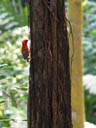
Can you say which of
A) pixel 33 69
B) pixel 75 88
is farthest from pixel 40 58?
pixel 75 88

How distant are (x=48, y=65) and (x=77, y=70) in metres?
0.68

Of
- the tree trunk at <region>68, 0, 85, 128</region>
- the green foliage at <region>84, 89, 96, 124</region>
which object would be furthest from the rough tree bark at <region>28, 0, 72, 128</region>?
the green foliage at <region>84, 89, 96, 124</region>

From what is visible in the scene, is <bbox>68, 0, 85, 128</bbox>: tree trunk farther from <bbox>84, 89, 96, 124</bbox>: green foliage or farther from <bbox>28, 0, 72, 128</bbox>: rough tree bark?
<bbox>84, 89, 96, 124</bbox>: green foliage

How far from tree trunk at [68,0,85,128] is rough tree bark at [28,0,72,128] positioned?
0.58 m

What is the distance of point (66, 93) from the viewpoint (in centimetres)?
147

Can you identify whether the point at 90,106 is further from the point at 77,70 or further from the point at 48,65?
the point at 48,65

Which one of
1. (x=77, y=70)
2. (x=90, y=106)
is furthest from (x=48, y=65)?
(x=90, y=106)

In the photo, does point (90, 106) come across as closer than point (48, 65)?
No

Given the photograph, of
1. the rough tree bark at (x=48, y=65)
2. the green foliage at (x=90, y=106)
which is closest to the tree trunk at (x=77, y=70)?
the rough tree bark at (x=48, y=65)

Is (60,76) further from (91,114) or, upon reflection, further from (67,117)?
(91,114)

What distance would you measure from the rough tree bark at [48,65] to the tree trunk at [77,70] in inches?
23.0

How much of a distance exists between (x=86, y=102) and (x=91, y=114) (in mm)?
234

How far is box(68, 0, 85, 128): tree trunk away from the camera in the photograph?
204cm

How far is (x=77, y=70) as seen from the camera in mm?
2061
